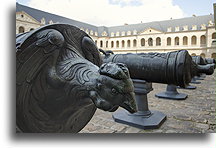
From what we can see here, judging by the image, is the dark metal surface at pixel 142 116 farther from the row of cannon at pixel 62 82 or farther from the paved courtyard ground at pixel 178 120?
the row of cannon at pixel 62 82

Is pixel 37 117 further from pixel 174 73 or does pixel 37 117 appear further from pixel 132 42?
pixel 132 42

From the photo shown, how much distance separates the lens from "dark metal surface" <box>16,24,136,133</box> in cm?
56

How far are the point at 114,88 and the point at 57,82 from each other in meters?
0.25

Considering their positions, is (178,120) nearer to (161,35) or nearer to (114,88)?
(114,88)

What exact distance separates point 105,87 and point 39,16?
2900 centimetres

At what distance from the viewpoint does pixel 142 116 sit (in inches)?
115

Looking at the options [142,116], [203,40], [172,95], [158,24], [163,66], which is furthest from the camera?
[158,24]

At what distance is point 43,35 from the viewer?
2.21 ft

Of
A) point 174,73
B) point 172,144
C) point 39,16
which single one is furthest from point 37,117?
point 39,16

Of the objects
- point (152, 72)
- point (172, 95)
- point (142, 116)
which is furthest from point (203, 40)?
point (152, 72)

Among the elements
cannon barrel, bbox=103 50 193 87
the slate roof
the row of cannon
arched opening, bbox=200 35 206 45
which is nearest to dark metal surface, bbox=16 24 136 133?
the row of cannon

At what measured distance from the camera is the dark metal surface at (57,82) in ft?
1.83

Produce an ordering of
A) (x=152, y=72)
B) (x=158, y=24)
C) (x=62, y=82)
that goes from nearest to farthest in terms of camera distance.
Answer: (x=62, y=82) → (x=152, y=72) → (x=158, y=24)

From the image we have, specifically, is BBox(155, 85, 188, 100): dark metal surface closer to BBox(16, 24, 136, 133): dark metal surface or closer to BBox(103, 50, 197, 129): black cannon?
BBox(103, 50, 197, 129): black cannon
